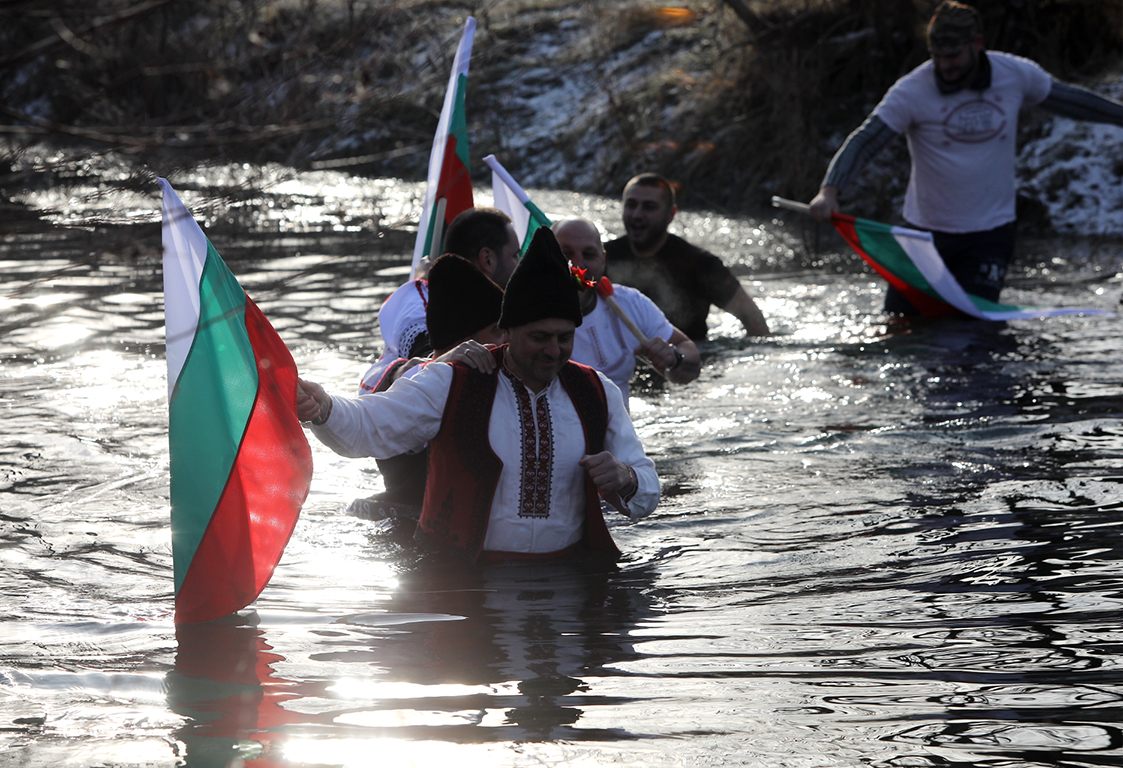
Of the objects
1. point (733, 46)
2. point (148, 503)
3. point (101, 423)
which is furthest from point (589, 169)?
point (148, 503)

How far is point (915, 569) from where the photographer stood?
216 inches

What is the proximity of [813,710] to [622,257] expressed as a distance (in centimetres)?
645

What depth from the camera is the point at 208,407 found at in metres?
4.85

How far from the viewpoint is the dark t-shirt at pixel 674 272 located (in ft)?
32.9

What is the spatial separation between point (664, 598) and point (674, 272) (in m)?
5.12

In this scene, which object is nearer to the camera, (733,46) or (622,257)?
(622,257)

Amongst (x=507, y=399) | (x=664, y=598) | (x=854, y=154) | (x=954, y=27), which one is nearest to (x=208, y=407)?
(x=507, y=399)

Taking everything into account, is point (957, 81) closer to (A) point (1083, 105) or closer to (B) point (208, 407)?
(A) point (1083, 105)

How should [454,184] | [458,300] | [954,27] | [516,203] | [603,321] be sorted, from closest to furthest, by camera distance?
[458,300]
[603,321]
[516,203]
[454,184]
[954,27]

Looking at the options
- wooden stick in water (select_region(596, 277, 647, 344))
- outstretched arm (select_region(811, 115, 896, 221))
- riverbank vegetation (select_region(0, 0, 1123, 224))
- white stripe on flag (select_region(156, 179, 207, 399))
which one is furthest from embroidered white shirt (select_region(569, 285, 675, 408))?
riverbank vegetation (select_region(0, 0, 1123, 224))

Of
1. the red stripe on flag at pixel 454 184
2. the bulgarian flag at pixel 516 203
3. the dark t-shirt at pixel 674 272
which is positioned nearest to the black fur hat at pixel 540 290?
the bulgarian flag at pixel 516 203

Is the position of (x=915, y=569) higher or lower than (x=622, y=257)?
lower

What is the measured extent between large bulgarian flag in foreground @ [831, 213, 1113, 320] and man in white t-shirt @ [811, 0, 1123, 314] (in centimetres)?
31

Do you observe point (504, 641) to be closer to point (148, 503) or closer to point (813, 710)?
point (813, 710)
